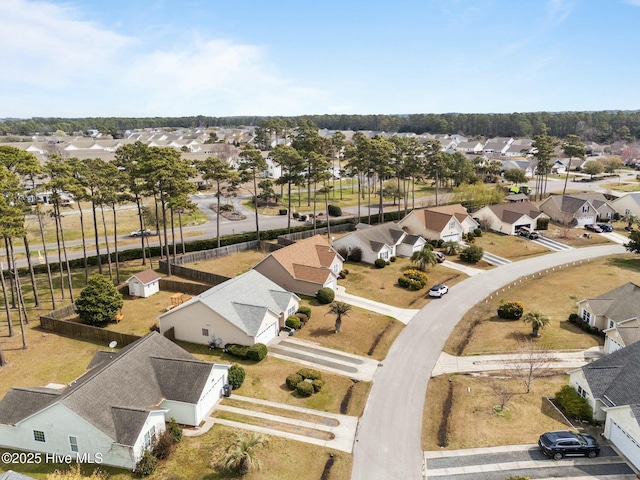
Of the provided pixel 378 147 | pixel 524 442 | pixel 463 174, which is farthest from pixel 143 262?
pixel 463 174

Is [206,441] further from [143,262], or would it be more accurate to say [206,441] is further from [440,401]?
[143,262]

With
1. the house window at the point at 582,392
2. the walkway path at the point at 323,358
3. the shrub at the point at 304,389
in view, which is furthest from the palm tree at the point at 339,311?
the house window at the point at 582,392

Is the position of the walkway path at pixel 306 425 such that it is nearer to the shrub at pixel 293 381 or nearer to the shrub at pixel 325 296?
the shrub at pixel 293 381

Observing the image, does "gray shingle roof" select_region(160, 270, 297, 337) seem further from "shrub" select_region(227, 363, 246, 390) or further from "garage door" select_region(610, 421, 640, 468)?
"garage door" select_region(610, 421, 640, 468)

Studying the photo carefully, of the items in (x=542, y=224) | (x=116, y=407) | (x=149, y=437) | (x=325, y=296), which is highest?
(x=116, y=407)

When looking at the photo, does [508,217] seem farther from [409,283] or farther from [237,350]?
[237,350]

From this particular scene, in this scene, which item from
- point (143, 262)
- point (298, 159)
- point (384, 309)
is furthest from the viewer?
point (298, 159)

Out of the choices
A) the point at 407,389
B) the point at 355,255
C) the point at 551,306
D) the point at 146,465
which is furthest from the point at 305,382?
the point at 355,255
